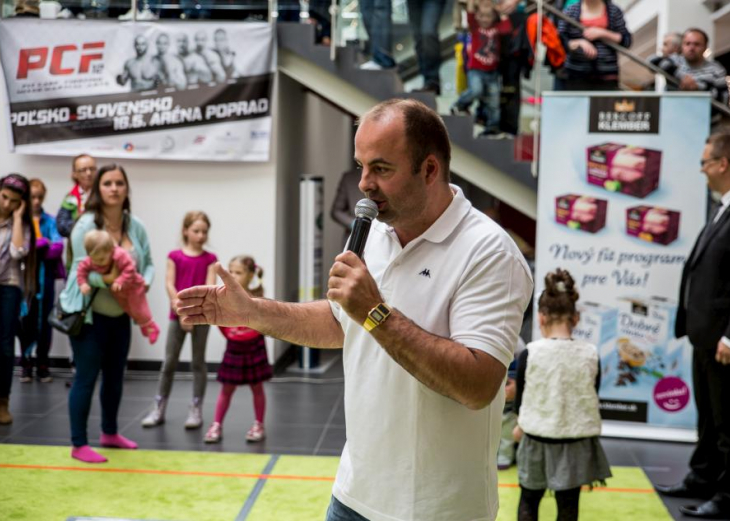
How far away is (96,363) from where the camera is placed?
5.52m

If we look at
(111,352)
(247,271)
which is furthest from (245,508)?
(247,271)

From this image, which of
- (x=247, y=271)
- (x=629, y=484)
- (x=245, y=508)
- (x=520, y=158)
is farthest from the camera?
(x=520, y=158)

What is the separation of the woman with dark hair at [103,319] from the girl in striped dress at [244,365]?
575mm

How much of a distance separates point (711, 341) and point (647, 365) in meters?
1.49

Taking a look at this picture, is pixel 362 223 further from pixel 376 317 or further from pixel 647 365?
pixel 647 365

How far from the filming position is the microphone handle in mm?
2180

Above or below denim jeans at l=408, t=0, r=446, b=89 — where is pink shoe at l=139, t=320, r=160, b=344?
below

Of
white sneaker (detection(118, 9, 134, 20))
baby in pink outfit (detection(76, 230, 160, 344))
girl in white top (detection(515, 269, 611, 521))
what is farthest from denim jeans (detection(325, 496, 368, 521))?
white sneaker (detection(118, 9, 134, 20))

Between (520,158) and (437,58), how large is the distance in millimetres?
1092

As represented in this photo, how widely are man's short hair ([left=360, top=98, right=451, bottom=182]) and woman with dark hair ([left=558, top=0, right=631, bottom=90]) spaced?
546cm

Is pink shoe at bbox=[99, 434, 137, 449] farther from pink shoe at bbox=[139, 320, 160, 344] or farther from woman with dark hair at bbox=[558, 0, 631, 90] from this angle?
woman with dark hair at bbox=[558, 0, 631, 90]

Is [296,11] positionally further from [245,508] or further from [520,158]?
[245,508]

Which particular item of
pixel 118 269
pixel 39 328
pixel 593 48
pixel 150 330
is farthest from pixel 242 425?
pixel 593 48

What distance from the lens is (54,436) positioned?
20.5ft
